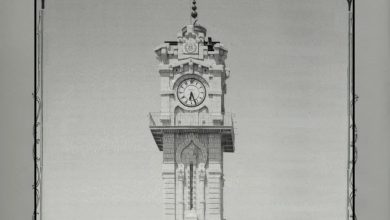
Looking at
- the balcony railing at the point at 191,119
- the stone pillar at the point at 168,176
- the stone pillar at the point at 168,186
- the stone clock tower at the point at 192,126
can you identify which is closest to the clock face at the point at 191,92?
the stone clock tower at the point at 192,126

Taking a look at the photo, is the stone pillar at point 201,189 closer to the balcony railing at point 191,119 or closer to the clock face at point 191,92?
the balcony railing at point 191,119

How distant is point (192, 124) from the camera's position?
33.7 metres

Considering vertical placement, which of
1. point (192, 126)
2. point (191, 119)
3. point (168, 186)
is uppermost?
point (191, 119)

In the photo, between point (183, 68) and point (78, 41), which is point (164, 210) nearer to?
point (183, 68)

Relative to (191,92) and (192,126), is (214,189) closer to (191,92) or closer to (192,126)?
(192,126)

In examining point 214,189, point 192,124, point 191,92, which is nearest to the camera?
point 214,189

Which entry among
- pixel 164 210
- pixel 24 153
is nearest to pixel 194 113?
pixel 164 210

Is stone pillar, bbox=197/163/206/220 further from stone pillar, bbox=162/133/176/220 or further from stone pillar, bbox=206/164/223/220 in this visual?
stone pillar, bbox=162/133/176/220

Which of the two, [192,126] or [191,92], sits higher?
[191,92]

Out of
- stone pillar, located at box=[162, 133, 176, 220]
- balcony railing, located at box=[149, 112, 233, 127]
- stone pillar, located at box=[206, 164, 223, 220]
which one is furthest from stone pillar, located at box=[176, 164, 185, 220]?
balcony railing, located at box=[149, 112, 233, 127]

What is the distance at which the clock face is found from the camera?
3384cm

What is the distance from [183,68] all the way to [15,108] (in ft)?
36.1

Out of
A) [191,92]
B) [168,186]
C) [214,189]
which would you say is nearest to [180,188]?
[168,186]

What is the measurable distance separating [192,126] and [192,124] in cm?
14
